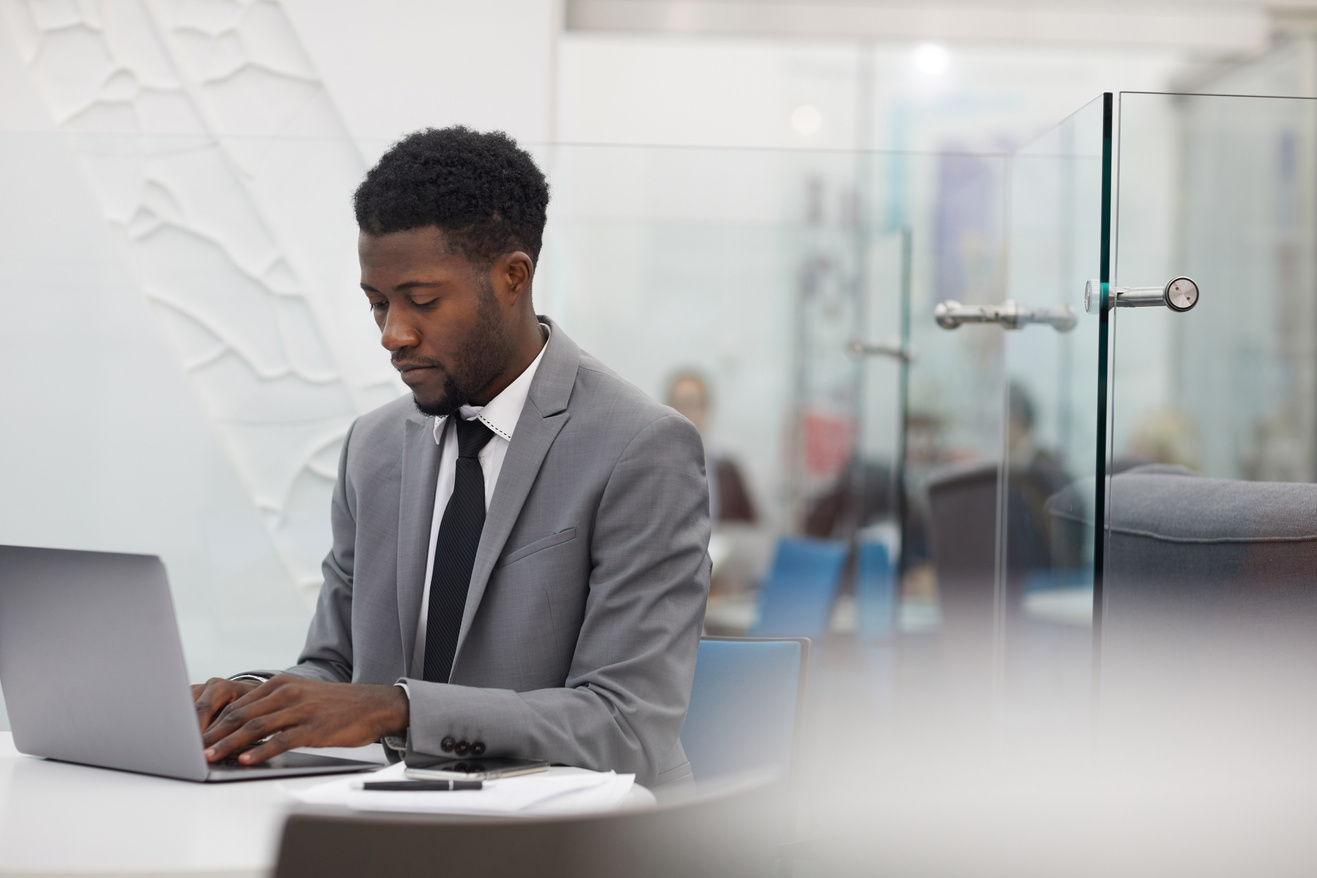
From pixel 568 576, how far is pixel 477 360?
0.31 m

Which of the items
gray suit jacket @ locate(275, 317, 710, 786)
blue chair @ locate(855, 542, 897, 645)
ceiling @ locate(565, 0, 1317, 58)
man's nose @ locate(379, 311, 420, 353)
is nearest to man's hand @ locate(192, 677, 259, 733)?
gray suit jacket @ locate(275, 317, 710, 786)

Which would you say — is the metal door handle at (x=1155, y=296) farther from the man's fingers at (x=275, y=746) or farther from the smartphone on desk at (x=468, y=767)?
the man's fingers at (x=275, y=746)

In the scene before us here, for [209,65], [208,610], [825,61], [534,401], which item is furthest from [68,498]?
[825,61]

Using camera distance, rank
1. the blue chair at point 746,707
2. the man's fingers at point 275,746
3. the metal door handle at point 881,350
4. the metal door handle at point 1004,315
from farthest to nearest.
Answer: the metal door handle at point 881,350
the metal door handle at point 1004,315
the blue chair at point 746,707
the man's fingers at point 275,746

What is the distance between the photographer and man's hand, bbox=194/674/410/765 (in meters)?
1.23

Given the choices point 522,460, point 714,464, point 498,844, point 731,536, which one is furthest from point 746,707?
point 731,536

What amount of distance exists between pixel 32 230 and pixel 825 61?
10.9 feet

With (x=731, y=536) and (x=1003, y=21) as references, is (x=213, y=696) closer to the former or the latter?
(x=731, y=536)

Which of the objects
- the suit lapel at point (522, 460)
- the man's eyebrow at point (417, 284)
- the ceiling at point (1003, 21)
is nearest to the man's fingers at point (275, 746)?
the suit lapel at point (522, 460)

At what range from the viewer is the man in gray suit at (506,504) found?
4.83 feet

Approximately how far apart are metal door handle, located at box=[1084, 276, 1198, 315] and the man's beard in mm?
912

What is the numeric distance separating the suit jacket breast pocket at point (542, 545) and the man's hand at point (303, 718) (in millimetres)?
285

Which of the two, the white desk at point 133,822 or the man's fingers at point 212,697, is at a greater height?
the man's fingers at point 212,697

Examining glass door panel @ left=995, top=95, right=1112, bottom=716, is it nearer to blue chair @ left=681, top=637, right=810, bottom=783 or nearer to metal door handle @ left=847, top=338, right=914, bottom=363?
blue chair @ left=681, top=637, right=810, bottom=783
